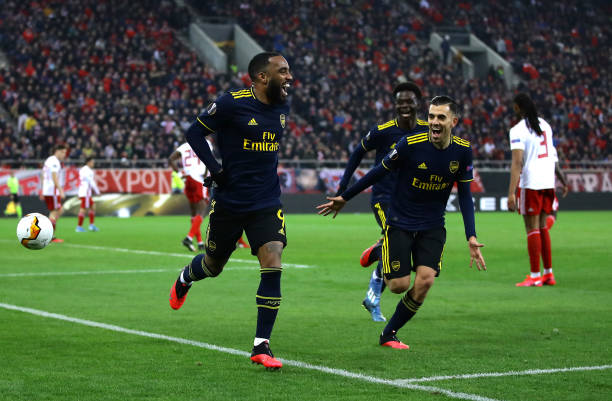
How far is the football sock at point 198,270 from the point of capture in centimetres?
797

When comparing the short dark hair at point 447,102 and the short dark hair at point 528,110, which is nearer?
the short dark hair at point 447,102

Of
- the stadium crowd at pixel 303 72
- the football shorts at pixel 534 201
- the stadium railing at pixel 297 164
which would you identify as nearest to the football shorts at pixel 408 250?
the football shorts at pixel 534 201

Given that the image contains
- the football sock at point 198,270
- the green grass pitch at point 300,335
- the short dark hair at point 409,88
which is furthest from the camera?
the short dark hair at point 409,88

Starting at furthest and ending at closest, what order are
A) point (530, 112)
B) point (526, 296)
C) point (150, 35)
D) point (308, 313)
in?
point (150, 35) → point (530, 112) → point (526, 296) → point (308, 313)

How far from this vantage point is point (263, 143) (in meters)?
7.14

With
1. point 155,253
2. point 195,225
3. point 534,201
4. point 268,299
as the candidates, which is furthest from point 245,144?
point 195,225

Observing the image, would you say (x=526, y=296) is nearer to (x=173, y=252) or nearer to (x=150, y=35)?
(x=173, y=252)

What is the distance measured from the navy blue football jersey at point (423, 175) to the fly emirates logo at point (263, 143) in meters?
0.96

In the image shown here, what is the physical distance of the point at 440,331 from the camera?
27.6 ft

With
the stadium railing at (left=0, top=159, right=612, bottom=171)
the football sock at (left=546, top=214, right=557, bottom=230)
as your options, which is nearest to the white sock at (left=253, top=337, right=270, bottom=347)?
the football sock at (left=546, top=214, right=557, bottom=230)

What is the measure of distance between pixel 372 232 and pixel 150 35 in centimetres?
2134

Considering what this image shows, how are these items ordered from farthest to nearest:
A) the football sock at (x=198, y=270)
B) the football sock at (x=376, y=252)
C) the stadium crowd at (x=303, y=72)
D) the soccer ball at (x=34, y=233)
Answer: the stadium crowd at (x=303, y=72), the soccer ball at (x=34, y=233), the football sock at (x=376, y=252), the football sock at (x=198, y=270)

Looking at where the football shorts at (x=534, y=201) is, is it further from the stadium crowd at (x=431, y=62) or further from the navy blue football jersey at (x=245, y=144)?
the stadium crowd at (x=431, y=62)

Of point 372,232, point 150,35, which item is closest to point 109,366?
point 372,232
